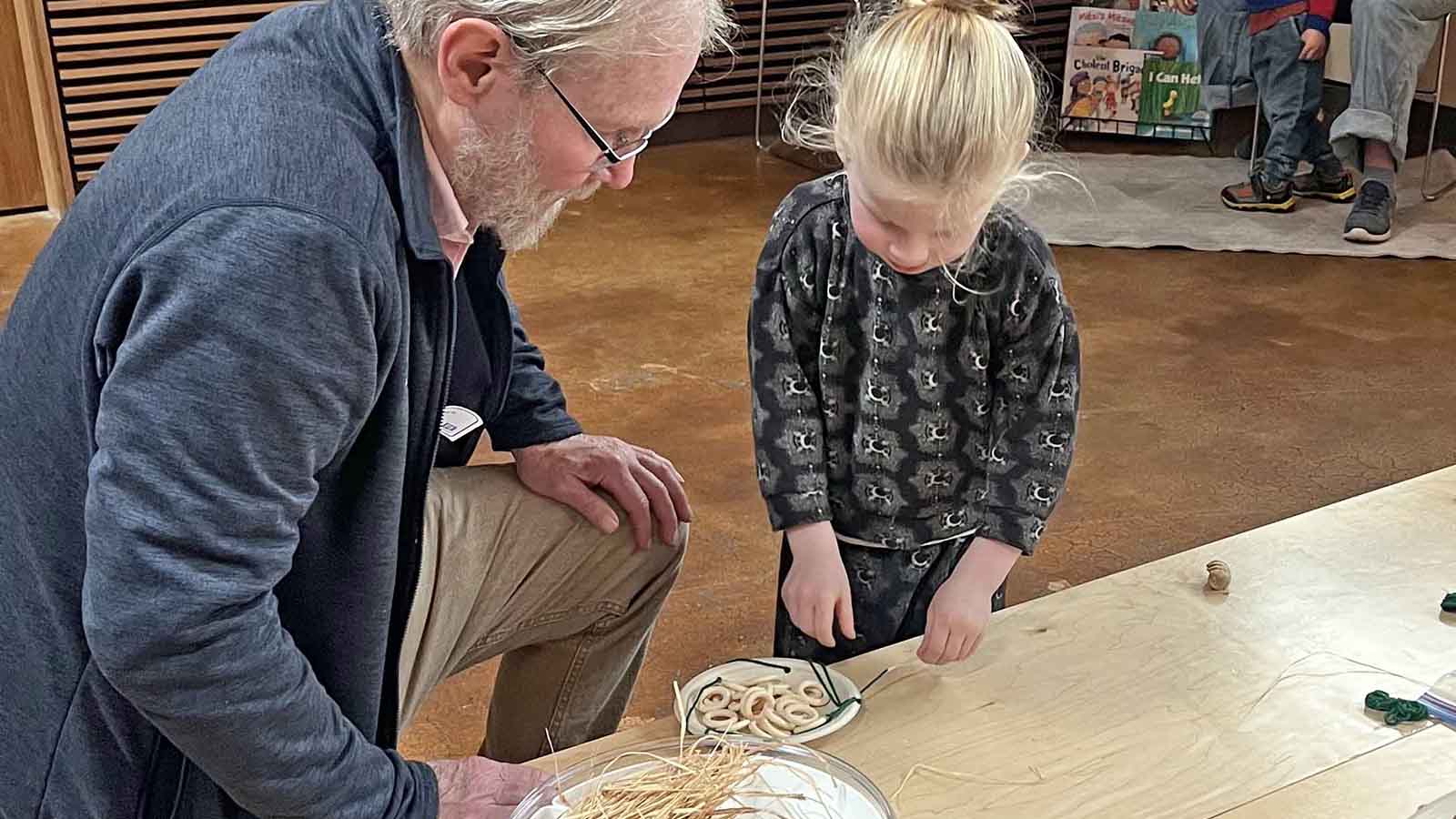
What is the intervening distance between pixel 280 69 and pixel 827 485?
0.75 metres

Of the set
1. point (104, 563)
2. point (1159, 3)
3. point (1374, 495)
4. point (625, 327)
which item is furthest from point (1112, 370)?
point (104, 563)

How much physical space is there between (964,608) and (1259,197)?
3.31m

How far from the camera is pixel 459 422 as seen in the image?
5.19 ft

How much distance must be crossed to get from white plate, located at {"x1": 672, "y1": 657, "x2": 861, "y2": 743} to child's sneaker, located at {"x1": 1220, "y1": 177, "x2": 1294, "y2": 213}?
3.31 meters

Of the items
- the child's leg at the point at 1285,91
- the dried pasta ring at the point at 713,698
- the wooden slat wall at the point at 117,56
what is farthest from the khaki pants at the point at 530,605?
the child's leg at the point at 1285,91

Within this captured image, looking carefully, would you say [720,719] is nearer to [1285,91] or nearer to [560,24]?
[560,24]

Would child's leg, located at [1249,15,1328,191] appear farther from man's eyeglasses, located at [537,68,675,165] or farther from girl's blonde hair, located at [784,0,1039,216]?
man's eyeglasses, located at [537,68,675,165]

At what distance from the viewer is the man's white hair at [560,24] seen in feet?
3.26

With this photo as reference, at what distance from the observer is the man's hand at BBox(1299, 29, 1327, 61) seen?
4188 millimetres

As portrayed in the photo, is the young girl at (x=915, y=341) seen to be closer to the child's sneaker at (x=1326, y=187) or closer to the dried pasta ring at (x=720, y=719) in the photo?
the dried pasta ring at (x=720, y=719)

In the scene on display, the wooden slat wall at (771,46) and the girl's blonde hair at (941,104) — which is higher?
the girl's blonde hair at (941,104)

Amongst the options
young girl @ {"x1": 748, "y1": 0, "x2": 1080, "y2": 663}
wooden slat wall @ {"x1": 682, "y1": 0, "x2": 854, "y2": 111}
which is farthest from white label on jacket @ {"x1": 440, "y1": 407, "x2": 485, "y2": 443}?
wooden slat wall @ {"x1": 682, "y1": 0, "x2": 854, "y2": 111}

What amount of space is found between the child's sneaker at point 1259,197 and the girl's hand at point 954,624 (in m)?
3.22

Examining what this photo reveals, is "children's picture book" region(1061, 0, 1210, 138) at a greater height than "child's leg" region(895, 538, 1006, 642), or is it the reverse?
"child's leg" region(895, 538, 1006, 642)
